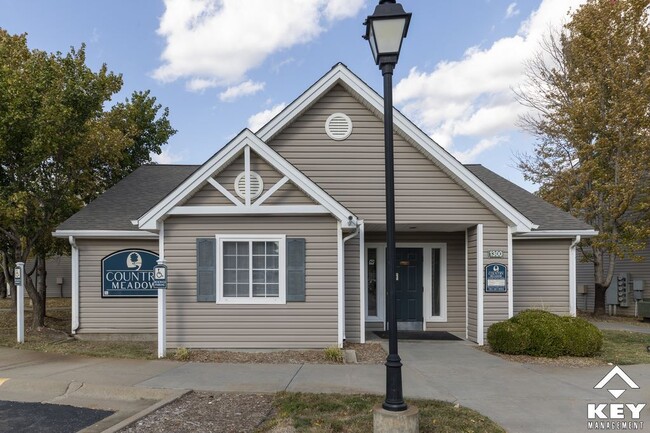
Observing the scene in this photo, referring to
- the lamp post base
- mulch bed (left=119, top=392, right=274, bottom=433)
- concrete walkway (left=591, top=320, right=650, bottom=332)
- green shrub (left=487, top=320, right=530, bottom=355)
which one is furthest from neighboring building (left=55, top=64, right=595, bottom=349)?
the lamp post base

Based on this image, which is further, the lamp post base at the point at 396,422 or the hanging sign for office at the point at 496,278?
the hanging sign for office at the point at 496,278

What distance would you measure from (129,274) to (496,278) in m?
8.71

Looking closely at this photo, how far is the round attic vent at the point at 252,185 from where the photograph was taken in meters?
9.23

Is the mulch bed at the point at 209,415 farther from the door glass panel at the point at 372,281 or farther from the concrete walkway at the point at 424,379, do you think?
the door glass panel at the point at 372,281

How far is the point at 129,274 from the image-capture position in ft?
36.2

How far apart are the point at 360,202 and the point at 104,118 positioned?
12220mm

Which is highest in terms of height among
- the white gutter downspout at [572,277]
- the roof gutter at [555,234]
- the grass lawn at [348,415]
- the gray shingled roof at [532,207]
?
the gray shingled roof at [532,207]

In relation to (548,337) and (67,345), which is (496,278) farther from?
(67,345)

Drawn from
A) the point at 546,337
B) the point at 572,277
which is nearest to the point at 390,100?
the point at 546,337

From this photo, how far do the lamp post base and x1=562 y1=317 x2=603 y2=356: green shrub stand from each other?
585 cm

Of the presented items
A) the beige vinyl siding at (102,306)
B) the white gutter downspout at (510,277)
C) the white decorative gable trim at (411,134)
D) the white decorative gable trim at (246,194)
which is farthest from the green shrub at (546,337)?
the beige vinyl siding at (102,306)

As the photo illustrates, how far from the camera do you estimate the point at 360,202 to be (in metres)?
10.6

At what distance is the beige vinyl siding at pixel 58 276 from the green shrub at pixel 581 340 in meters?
25.7

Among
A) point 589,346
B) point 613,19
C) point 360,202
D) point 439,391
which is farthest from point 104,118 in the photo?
point 613,19
